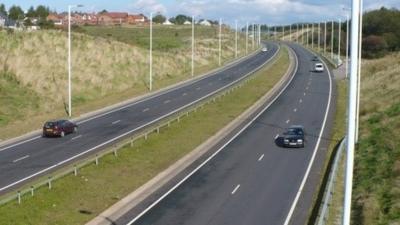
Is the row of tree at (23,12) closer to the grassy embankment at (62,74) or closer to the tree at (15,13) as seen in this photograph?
the tree at (15,13)

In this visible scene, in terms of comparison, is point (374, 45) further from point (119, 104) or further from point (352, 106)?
point (352, 106)

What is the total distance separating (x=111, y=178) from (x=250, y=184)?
283 inches

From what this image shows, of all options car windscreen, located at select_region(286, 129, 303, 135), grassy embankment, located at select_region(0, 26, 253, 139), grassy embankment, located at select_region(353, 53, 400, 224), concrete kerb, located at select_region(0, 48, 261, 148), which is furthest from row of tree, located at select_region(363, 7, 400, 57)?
car windscreen, located at select_region(286, 129, 303, 135)

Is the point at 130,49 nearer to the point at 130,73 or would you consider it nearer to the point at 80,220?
the point at 130,73

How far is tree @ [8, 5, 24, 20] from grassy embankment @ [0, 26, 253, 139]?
8462 cm

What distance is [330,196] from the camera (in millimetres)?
27547

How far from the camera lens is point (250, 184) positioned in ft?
104

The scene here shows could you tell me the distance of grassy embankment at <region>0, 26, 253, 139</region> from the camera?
5966 cm

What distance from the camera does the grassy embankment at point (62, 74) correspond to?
59.7m

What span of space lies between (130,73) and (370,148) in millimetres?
48570

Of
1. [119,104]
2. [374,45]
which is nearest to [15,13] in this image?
[374,45]

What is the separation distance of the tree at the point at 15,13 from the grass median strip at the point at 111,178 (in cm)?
13307

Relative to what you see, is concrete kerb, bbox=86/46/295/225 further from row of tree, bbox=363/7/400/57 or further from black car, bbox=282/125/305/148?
row of tree, bbox=363/7/400/57

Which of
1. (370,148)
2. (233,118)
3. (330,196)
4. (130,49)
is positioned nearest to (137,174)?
(330,196)
